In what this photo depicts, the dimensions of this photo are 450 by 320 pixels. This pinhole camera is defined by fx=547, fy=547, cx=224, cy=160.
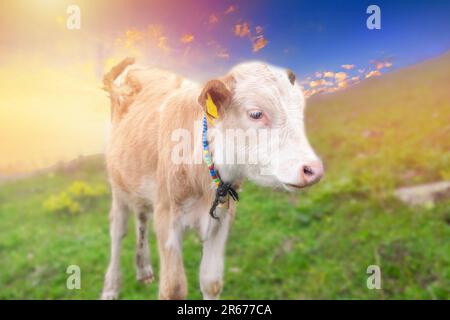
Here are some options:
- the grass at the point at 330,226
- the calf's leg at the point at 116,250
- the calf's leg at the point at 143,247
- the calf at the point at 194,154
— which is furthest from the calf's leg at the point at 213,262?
the grass at the point at 330,226

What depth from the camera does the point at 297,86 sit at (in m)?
2.86

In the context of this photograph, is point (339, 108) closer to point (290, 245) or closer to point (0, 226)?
point (290, 245)

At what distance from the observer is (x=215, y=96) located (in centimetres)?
279

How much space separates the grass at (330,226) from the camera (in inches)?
203


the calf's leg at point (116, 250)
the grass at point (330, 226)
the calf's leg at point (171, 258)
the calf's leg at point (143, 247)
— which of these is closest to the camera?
the calf's leg at point (171, 258)

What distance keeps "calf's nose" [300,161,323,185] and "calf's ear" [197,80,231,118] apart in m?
0.58

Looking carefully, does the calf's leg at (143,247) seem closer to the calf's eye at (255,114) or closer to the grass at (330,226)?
the grass at (330,226)

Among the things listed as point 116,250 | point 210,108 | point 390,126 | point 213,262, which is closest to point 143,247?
point 116,250

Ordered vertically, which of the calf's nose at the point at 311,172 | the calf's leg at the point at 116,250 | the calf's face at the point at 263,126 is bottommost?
the calf's leg at the point at 116,250

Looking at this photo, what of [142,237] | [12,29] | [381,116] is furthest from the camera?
[381,116]

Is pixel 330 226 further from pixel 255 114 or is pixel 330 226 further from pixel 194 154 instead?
pixel 255 114

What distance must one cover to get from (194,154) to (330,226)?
310 cm
